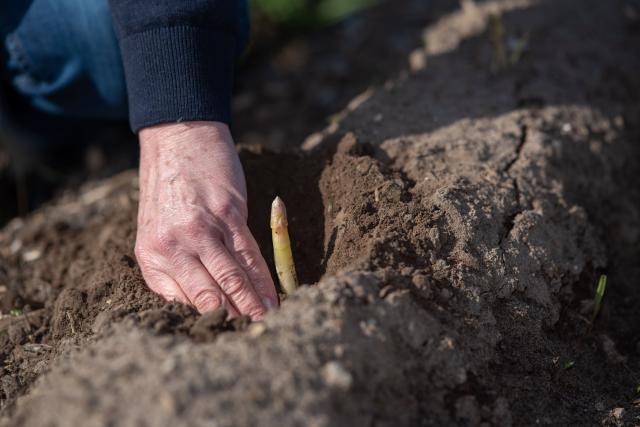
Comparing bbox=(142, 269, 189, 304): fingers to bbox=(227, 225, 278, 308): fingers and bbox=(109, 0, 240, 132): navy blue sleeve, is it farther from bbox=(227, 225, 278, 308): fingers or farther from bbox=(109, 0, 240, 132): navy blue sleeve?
bbox=(109, 0, 240, 132): navy blue sleeve

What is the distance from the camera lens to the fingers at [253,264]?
1662 mm

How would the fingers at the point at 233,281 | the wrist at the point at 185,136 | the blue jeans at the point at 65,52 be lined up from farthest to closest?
the blue jeans at the point at 65,52
the wrist at the point at 185,136
the fingers at the point at 233,281

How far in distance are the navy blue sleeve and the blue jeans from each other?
1.15 feet

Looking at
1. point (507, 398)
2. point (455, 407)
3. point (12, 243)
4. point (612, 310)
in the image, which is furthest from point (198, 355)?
point (12, 243)

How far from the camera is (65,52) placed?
239 cm

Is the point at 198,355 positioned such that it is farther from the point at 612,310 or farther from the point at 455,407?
the point at 612,310

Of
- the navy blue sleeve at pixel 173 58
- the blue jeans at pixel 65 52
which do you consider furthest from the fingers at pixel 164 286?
the blue jeans at pixel 65 52

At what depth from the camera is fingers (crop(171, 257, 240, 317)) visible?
5.23 feet

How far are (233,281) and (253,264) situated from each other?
90mm

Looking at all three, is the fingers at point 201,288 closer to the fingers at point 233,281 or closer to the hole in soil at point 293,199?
the fingers at point 233,281

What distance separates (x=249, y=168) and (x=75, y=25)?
89 cm

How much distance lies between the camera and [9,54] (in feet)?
8.01

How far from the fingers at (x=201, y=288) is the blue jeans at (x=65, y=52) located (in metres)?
0.98

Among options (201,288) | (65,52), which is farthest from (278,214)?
(65,52)
